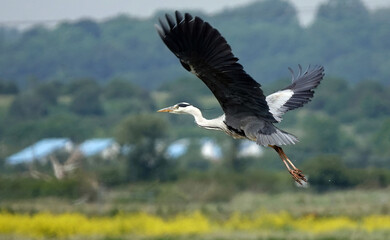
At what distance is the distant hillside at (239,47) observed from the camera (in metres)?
92.4

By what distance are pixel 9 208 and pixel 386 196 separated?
36.3ft

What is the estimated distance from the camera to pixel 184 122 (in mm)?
68062

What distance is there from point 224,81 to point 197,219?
1117 cm

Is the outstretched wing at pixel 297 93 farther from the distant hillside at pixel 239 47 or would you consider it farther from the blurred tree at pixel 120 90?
the distant hillside at pixel 239 47

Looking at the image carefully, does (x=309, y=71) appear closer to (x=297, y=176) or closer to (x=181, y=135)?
(x=297, y=176)

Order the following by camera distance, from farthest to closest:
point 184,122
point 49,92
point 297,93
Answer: point 49,92, point 184,122, point 297,93

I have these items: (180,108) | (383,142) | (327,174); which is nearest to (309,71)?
(180,108)

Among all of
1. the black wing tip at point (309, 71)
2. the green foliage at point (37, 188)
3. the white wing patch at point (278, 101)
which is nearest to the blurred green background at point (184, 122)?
the green foliage at point (37, 188)

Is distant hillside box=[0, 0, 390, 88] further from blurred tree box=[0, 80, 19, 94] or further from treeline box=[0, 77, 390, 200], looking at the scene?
blurred tree box=[0, 80, 19, 94]

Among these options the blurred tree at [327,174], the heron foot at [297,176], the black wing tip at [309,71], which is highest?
the blurred tree at [327,174]

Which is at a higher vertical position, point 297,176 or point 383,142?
point 383,142

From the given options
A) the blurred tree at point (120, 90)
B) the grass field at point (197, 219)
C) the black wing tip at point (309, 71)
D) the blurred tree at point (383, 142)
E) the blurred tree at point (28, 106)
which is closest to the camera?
the black wing tip at point (309, 71)

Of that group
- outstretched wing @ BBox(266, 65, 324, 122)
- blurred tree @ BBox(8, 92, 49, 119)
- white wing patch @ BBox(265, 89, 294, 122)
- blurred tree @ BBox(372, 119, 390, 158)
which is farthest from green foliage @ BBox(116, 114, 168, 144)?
blurred tree @ BBox(8, 92, 49, 119)

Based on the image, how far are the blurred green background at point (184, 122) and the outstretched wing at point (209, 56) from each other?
0.87 ft
